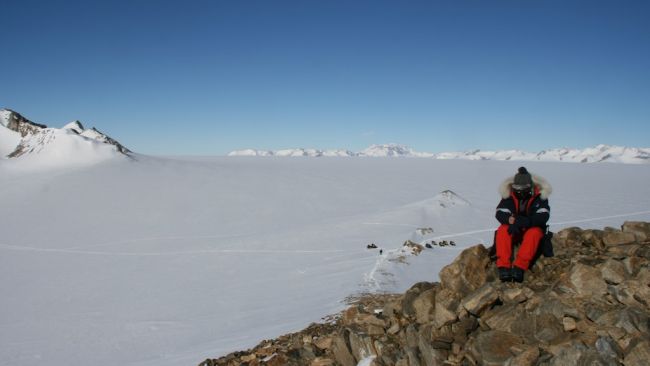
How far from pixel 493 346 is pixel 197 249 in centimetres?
2099

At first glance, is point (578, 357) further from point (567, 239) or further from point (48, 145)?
point (48, 145)

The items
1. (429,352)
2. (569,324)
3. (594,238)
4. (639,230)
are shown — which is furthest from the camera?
(594,238)

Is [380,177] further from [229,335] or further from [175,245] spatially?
[229,335]

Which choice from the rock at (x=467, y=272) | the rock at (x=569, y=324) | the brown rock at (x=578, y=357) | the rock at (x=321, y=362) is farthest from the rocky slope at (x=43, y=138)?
the brown rock at (x=578, y=357)

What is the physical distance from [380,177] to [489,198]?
18846mm

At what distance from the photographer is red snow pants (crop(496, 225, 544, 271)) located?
611 cm

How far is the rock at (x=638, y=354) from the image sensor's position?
3.69 meters

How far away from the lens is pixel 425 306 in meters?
6.23

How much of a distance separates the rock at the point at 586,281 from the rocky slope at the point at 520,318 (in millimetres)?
11

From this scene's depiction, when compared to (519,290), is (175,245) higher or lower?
lower

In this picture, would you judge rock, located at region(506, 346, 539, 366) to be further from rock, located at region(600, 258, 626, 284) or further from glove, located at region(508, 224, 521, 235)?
glove, located at region(508, 224, 521, 235)

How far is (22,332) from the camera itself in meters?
13.2

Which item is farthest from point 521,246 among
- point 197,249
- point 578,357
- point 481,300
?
point 197,249

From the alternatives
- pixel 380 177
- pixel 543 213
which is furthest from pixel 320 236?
pixel 380 177
